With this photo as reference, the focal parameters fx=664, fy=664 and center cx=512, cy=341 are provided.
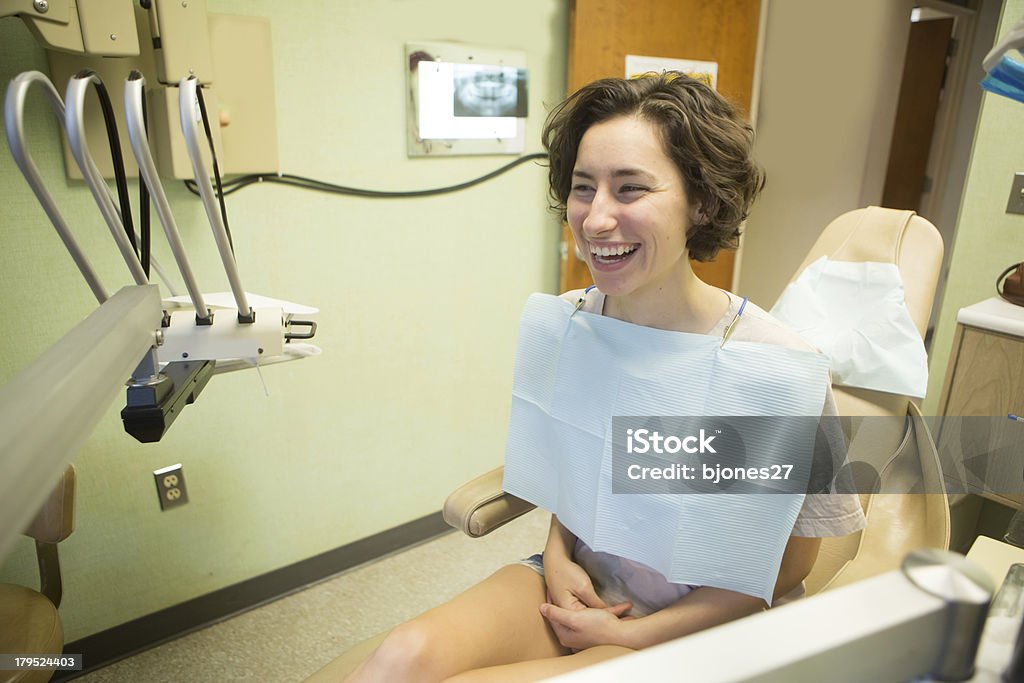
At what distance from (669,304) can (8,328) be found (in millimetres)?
1381

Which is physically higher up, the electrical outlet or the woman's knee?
the woman's knee

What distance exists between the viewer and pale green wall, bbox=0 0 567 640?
4.97 feet

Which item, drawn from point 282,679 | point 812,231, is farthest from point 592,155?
point 812,231

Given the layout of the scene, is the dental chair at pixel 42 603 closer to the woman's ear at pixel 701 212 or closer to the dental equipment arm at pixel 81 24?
the dental equipment arm at pixel 81 24

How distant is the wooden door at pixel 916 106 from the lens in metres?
3.75

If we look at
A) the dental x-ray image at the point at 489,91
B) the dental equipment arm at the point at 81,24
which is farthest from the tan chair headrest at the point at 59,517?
the dental x-ray image at the point at 489,91

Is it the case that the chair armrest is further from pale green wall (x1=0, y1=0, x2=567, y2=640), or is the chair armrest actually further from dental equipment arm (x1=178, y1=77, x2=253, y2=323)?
pale green wall (x1=0, y1=0, x2=567, y2=640)

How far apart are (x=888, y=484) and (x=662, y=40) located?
1.59m

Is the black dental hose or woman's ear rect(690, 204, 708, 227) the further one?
woman's ear rect(690, 204, 708, 227)

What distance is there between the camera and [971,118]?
13.3ft

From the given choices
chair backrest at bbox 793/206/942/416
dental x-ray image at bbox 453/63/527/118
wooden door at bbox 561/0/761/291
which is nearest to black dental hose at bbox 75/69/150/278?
dental x-ray image at bbox 453/63/527/118

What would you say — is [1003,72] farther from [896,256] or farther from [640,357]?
[896,256]

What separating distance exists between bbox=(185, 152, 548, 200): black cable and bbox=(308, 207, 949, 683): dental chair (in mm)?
790

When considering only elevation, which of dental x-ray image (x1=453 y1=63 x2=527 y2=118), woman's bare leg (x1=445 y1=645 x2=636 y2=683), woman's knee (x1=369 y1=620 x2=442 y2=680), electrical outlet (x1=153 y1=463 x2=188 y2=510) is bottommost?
electrical outlet (x1=153 y1=463 x2=188 y2=510)
